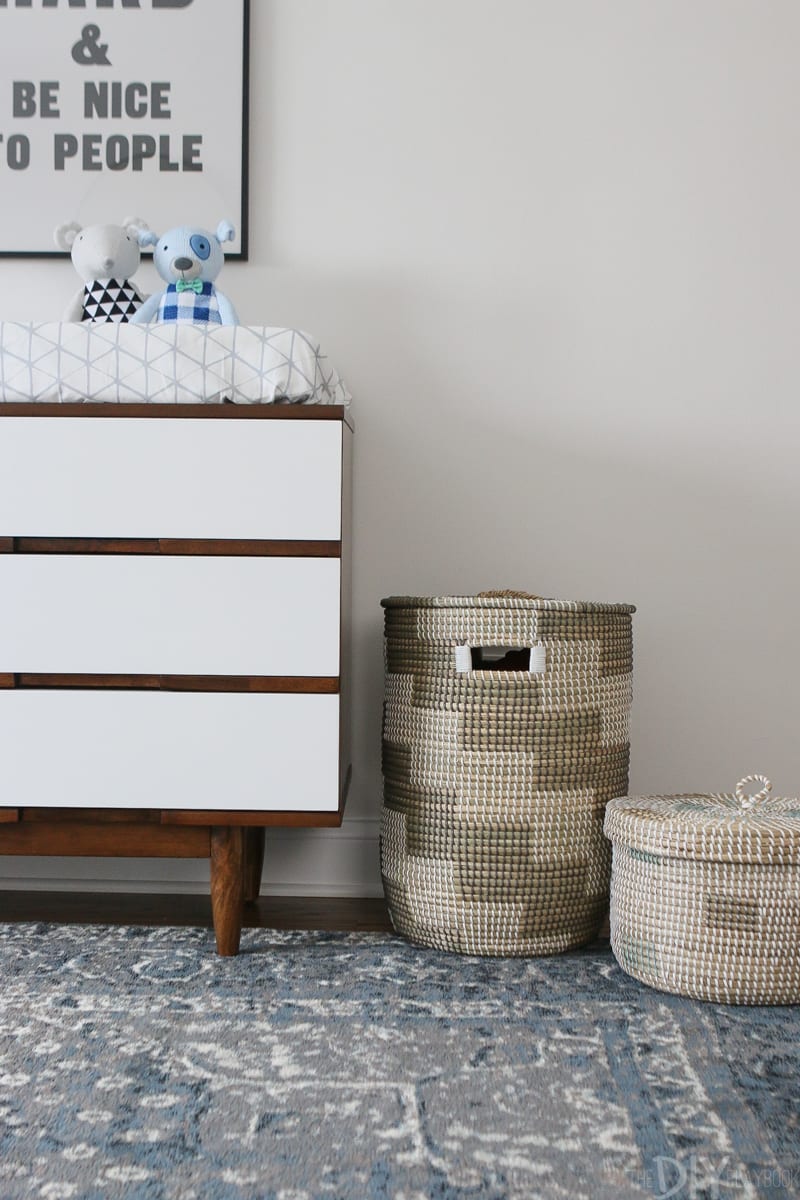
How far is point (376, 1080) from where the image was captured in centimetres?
111

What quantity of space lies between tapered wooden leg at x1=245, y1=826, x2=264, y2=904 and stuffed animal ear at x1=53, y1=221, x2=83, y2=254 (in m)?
1.04

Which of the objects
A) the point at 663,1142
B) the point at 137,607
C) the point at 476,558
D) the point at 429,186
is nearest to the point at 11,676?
the point at 137,607

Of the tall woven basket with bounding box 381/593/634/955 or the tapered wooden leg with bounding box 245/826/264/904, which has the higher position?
the tall woven basket with bounding box 381/593/634/955

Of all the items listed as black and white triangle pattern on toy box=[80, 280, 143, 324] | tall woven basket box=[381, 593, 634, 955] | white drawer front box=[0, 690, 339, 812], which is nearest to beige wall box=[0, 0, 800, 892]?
black and white triangle pattern on toy box=[80, 280, 143, 324]

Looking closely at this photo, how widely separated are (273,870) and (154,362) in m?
0.95

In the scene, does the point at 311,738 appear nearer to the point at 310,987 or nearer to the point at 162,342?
the point at 310,987

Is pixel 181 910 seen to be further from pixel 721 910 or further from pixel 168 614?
pixel 721 910

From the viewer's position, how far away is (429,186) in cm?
190

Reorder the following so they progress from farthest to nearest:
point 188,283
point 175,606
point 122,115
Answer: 1. point 122,115
2. point 188,283
3. point 175,606

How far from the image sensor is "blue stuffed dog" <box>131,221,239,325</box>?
165cm

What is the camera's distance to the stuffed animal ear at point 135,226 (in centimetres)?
177

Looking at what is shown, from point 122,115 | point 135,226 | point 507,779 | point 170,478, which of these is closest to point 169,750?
point 170,478

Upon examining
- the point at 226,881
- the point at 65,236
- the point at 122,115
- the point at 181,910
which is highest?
the point at 122,115

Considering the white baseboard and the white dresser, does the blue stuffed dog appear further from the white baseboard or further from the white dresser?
the white baseboard
